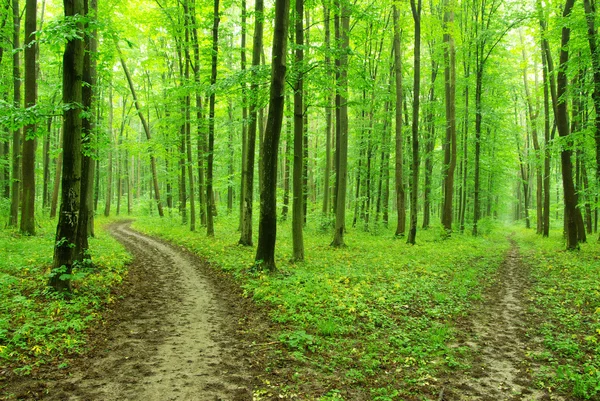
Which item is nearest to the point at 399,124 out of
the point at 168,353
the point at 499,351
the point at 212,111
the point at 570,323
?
the point at 212,111

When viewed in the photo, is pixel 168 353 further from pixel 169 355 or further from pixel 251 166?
pixel 251 166

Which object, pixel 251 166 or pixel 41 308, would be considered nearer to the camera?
pixel 41 308

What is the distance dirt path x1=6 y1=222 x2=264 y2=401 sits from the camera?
4312mm

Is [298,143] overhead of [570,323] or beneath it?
overhead

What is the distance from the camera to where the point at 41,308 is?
6324mm

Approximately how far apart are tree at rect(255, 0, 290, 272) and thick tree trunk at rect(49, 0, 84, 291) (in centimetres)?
455

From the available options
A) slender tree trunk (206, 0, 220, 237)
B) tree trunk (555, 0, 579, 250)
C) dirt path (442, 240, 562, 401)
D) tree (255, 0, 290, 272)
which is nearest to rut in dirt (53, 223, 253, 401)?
tree (255, 0, 290, 272)

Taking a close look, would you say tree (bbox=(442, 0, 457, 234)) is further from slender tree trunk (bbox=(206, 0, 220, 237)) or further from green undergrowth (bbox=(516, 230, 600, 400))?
slender tree trunk (bbox=(206, 0, 220, 237))

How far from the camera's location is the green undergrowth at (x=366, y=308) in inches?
197

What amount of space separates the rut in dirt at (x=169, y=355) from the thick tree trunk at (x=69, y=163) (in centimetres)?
157

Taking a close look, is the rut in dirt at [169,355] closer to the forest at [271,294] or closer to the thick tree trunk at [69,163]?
the forest at [271,294]

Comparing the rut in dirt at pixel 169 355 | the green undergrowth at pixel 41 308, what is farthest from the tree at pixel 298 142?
the green undergrowth at pixel 41 308

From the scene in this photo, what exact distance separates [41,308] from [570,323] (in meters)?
10.3

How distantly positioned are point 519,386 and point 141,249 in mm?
14470
